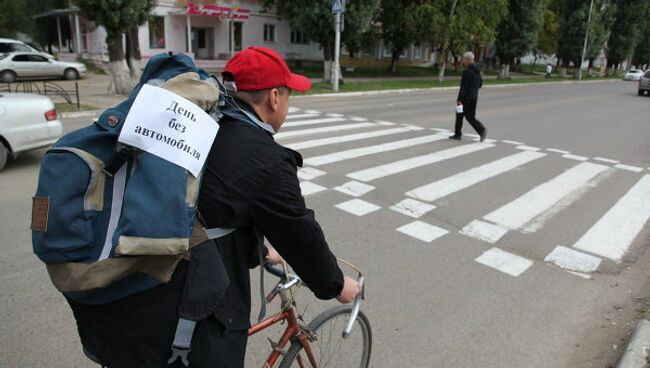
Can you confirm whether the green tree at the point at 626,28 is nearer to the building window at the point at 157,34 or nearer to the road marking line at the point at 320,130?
the building window at the point at 157,34

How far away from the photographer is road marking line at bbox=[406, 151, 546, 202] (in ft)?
22.8

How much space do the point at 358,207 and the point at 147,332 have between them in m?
4.76

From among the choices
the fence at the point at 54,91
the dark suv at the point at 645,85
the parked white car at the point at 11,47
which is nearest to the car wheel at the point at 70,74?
the parked white car at the point at 11,47

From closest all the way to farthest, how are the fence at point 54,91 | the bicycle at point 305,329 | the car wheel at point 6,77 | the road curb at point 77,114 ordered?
1. the bicycle at point 305,329
2. the road curb at point 77,114
3. the fence at point 54,91
4. the car wheel at point 6,77

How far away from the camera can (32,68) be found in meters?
24.3

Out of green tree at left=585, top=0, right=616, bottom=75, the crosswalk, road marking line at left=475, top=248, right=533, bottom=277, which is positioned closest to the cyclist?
road marking line at left=475, top=248, right=533, bottom=277

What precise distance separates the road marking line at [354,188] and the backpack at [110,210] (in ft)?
17.5

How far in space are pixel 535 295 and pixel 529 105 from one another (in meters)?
17.5

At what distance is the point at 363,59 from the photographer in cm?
4650

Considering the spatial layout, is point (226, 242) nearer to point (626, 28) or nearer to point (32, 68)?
point (32, 68)

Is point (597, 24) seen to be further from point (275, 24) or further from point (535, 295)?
point (535, 295)

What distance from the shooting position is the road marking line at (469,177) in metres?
6.95

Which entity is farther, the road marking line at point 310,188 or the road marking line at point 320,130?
the road marking line at point 320,130

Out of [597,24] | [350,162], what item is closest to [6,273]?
[350,162]
